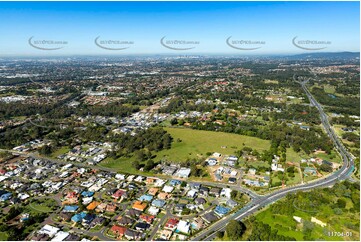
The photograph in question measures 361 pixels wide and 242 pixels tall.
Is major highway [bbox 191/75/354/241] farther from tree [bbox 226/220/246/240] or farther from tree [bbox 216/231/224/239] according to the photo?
tree [bbox 226/220/246/240]

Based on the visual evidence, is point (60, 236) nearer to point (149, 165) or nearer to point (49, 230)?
point (49, 230)

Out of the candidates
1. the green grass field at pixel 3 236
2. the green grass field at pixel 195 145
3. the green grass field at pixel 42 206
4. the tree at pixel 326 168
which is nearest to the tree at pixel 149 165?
the green grass field at pixel 195 145

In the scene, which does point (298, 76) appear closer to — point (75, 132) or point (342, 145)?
point (342, 145)

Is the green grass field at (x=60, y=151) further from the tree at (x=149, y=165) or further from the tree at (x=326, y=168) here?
the tree at (x=326, y=168)

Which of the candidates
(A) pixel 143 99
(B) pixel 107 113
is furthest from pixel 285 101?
(B) pixel 107 113

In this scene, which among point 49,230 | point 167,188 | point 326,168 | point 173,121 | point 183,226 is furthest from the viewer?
point 173,121

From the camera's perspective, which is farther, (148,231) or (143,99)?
(143,99)

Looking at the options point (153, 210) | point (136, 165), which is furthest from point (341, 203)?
point (136, 165)

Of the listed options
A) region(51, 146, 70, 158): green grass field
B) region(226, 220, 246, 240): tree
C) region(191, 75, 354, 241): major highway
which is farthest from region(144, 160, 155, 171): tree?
region(226, 220, 246, 240): tree
